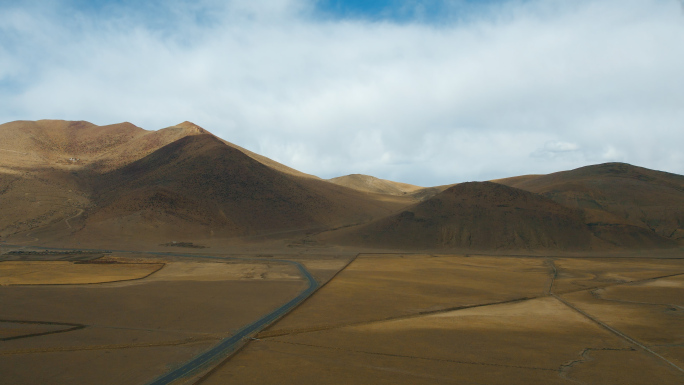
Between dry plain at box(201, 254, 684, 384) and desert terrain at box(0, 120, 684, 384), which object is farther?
desert terrain at box(0, 120, 684, 384)

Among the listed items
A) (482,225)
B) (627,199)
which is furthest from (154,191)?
(627,199)

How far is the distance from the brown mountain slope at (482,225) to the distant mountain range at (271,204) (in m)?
0.12

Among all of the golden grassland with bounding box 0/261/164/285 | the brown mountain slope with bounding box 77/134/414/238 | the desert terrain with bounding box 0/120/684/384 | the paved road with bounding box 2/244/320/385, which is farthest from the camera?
the brown mountain slope with bounding box 77/134/414/238

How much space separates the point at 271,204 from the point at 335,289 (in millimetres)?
49346

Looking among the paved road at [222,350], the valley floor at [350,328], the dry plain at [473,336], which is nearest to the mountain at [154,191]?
the valley floor at [350,328]

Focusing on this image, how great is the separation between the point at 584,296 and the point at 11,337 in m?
21.9

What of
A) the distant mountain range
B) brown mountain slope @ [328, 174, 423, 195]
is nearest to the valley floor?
the distant mountain range

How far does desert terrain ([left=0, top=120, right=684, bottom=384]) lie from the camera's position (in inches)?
404

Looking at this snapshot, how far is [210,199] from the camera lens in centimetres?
6556

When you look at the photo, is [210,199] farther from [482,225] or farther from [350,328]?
[350,328]

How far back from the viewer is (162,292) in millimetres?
19234

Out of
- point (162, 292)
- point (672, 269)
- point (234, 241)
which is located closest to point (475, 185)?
point (672, 269)

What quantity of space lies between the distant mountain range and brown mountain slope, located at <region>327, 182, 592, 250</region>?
124 millimetres

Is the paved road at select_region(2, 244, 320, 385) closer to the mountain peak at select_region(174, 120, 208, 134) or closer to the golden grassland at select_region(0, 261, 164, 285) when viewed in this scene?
the golden grassland at select_region(0, 261, 164, 285)
